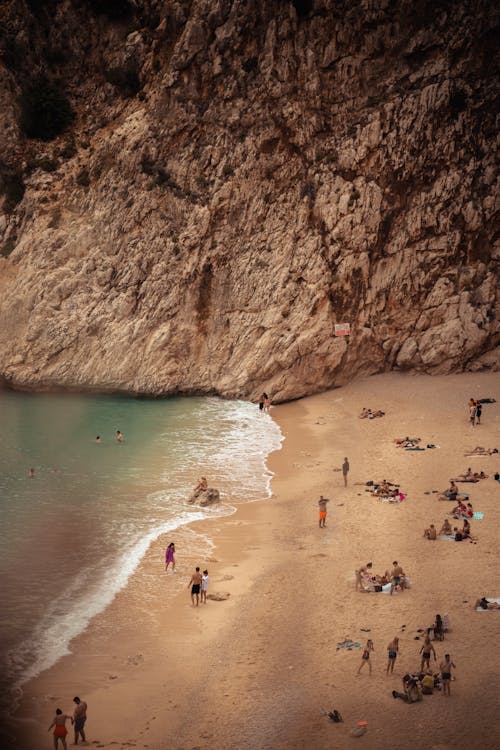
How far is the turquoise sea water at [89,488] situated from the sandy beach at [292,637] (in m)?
1.02

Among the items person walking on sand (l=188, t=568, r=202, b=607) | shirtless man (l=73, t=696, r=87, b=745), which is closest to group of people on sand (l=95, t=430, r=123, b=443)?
person walking on sand (l=188, t=568, r=202, b=607)

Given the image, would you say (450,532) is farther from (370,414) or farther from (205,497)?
(370,414)

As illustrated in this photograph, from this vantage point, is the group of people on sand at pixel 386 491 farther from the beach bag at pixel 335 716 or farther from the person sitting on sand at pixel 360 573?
the beach bag at pixel 335 716

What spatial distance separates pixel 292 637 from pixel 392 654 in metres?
2.73

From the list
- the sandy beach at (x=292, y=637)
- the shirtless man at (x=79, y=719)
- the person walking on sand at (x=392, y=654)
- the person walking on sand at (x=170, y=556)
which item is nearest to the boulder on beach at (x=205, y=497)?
the sandy beach at (x=292, y=637)

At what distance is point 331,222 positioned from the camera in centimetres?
4538

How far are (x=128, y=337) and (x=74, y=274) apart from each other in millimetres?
6151

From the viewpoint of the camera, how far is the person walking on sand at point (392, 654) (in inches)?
564

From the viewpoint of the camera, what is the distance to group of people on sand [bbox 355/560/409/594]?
18.2 m

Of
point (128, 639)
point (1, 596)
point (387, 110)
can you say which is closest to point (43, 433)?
point (1, 596)

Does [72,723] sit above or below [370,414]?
below

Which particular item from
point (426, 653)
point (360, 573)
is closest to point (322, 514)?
point (360, 573)

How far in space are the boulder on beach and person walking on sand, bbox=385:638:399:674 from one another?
12.2 metres

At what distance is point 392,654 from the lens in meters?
14.3
